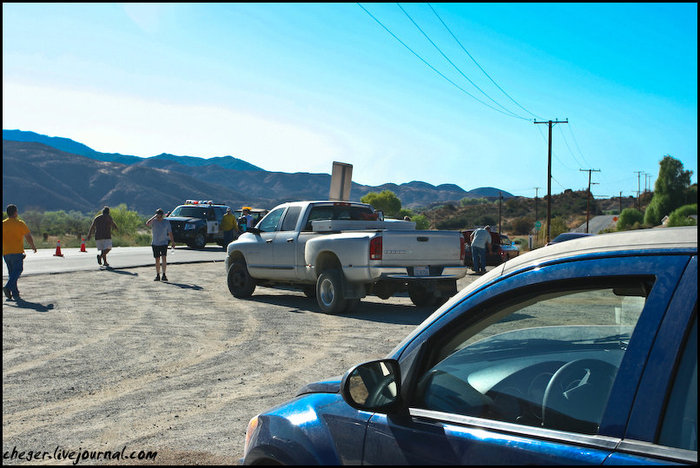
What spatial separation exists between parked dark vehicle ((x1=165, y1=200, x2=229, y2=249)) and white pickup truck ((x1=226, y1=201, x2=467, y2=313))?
19441mm

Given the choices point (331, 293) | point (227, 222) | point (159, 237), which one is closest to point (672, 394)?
point (331, 293)

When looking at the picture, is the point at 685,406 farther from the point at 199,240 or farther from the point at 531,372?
the point at 199,240

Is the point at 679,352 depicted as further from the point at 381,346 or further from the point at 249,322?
the point at 249,322

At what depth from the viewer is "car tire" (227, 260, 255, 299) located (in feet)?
48.1

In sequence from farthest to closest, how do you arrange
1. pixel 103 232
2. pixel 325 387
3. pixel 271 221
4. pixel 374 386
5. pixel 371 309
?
pixel 103 232
pixel 271 221
pixel 371 309
pixel 325 387
pixel 374 386

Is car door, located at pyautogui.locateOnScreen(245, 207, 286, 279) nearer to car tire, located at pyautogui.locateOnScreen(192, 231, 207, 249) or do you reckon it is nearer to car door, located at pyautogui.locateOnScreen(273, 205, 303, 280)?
car door, located at pyautogui.locateOnScreen(273, 205, 303, 280)

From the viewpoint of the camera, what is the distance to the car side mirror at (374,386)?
2.47 metres

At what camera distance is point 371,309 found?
1323 centimetres

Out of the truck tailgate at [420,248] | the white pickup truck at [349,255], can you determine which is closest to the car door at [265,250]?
the white pickup truck at [349,255]

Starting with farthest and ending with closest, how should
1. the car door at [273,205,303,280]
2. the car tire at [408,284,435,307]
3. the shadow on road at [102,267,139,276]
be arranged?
1. the shadow on road at [102,267,139,276]
2. the car door at [273,205,303,280]
3. the car tire at [408,284,435,307]

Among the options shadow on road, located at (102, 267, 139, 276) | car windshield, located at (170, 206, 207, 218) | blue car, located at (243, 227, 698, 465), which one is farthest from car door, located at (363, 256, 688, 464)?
car windshield, located at (170, 206, 207, 218)

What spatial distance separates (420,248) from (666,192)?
8845 centimetres

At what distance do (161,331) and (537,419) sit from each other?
28.4 feet

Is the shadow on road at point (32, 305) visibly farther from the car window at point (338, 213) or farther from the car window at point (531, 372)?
the car window at point (531, 372)
